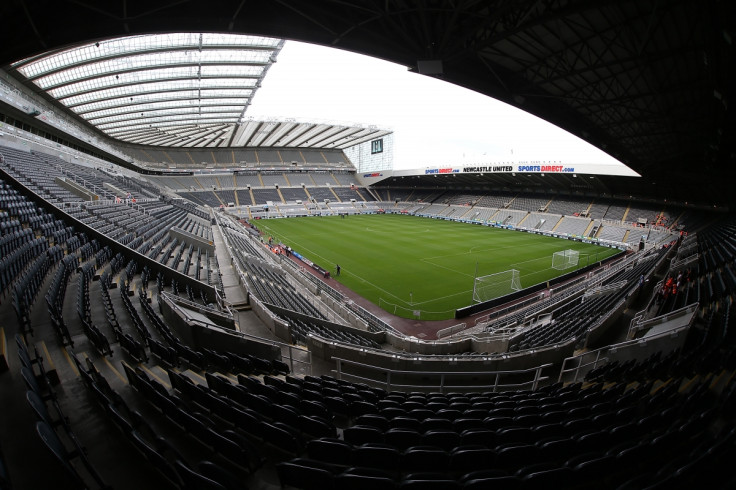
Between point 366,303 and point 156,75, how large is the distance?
26.4 m

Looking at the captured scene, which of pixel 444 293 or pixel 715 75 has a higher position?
pixel 715 75

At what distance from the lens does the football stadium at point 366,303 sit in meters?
3.44

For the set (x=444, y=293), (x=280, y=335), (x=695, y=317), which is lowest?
(x=444, y=293)

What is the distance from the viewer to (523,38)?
10.9 meters

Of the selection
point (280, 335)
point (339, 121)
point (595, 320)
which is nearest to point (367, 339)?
point (280, 335)

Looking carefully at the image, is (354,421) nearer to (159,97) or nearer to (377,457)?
(377,457)

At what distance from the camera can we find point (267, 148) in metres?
78.2

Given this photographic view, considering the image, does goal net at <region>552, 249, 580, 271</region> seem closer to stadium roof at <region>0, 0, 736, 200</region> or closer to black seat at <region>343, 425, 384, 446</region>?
stadium roof at <region>0, 0, 736, 200</region>

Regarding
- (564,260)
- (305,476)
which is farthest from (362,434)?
(564,260)

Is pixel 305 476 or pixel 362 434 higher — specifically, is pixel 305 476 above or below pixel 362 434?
above

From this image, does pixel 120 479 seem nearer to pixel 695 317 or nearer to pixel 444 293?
pixel 695 317

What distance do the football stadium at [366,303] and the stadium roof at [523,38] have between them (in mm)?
79

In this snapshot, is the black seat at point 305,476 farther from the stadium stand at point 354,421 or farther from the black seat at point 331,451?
the black seat at point 331,451

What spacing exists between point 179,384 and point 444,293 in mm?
18295
